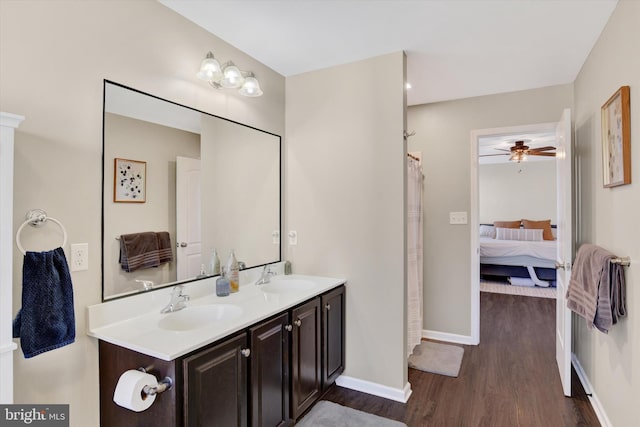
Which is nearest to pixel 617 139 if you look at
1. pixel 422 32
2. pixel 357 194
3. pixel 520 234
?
pixel 422 32

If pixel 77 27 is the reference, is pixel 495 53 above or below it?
above

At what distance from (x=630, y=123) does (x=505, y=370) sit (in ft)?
6.87

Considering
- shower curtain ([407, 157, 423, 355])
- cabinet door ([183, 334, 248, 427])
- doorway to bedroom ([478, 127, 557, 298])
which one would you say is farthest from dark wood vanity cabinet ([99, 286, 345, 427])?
doorway to bedroom ([478, 127, 557, 298])

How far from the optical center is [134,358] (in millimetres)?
1423

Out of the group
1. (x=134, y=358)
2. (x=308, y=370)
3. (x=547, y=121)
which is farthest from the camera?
(x=547, y=121)

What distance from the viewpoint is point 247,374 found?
1683 mm

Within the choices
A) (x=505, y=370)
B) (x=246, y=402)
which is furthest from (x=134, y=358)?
(x=505, y=370)

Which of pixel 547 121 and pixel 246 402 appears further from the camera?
pixel 547 121

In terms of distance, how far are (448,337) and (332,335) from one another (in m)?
1.68

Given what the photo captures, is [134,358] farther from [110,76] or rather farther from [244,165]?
[244,165]

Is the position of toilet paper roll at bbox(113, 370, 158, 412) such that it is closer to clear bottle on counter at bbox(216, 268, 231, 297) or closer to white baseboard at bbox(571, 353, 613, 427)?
clear bottle on counter at bbox(216, 268, 231, 297)

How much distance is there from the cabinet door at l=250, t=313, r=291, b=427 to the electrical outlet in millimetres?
813

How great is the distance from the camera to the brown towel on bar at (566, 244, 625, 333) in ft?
5.88

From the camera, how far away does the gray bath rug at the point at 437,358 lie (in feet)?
9.37
